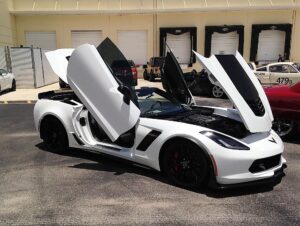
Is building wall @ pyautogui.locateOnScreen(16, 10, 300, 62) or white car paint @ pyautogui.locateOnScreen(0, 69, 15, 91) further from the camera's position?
building wall @ pyautogui.locateOnScreen(16, 10, 300, 62)

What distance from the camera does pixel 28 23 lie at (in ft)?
89.3

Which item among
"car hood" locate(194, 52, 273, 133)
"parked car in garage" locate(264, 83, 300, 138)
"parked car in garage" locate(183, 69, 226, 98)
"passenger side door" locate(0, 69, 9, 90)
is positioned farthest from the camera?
"passenger side door" locate(0, 69, 9, 90)

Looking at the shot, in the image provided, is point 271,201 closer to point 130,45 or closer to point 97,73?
point 97,73

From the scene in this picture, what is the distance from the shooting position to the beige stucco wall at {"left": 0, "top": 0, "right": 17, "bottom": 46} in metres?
24.7

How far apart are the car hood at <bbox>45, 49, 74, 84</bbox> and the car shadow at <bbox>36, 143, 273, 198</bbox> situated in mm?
1416

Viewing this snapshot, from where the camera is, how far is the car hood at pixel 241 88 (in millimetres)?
4531

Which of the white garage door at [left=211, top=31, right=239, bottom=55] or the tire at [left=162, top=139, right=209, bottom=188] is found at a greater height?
the white garage door at [left=211, top=31, right=239, bottom=55]

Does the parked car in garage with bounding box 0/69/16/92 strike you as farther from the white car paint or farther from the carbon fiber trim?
the carbon fiber trim

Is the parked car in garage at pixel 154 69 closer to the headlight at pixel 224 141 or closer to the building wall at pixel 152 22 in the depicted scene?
the building wall at pixel 152 22

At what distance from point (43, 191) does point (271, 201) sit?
291cm

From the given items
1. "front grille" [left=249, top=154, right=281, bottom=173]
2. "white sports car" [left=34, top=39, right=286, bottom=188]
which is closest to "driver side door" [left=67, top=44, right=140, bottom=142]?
"white sports car" [left=34, top=39, right=286, bottom=188]

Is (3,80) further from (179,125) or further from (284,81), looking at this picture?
(179,125)

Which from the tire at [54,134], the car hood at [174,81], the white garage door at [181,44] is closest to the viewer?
→ the car hood at [174,81]

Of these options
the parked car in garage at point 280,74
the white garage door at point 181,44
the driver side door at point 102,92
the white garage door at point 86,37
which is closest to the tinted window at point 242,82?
the driver side door at point 102,92
